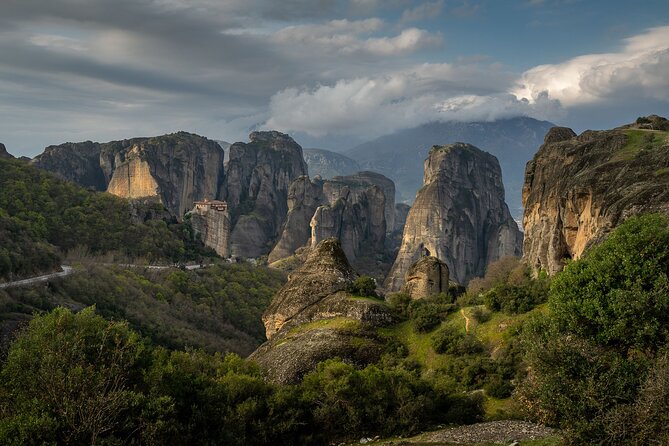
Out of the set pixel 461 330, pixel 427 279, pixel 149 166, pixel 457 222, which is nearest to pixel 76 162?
pixel 149 166

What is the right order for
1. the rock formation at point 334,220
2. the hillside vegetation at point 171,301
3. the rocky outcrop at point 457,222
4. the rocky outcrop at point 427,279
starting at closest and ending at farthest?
1. the rocky outcrop at point 427,279
2. the hillside vegetation at point 171,301
3. the rocky outcrop at point 457,222
4. the rock formation at point 334,220

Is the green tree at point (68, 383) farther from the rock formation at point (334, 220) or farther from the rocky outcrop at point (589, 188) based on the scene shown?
the rock formation at point (334, 220)

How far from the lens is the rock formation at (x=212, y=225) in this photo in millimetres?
144250

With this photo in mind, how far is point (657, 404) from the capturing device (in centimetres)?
1509

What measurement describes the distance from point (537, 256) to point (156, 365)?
41339 millimetres

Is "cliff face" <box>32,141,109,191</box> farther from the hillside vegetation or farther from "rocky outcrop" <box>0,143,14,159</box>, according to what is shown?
the hillside vegetation

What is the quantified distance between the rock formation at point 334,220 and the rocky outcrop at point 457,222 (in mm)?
22442

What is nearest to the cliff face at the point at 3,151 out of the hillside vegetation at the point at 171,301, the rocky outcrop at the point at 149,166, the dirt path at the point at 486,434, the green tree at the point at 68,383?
the hillside vegetation at the point at 171,301

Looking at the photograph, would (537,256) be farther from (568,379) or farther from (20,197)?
(20,197)

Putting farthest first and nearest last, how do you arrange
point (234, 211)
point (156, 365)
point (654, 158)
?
point (234, 211), point (654, 158), point (156, 365)

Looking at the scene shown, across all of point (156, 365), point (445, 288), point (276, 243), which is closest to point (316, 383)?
point (156, 365)

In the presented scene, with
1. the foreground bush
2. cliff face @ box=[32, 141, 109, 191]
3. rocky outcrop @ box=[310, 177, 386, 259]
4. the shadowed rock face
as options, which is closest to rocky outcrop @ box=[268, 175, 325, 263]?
rocky outcrop @ box=[310, 177, 386, 259]

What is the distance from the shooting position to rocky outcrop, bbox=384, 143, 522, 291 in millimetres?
146750

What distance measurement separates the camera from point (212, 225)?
146125 millimetres
